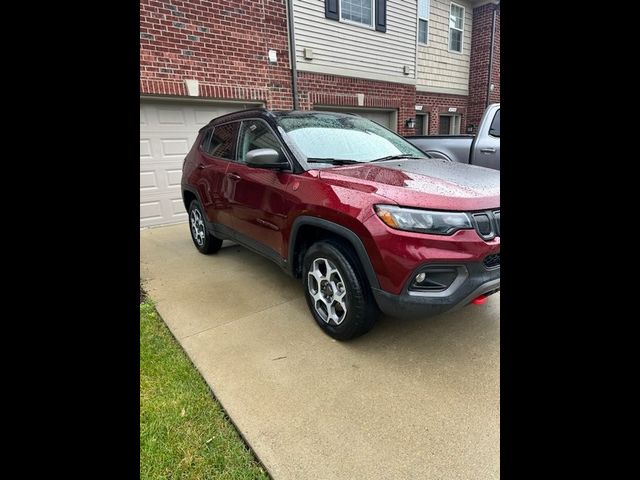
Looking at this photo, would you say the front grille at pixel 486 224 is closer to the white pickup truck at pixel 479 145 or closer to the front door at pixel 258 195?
the front door at pixel 258 195

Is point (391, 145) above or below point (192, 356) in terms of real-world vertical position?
above

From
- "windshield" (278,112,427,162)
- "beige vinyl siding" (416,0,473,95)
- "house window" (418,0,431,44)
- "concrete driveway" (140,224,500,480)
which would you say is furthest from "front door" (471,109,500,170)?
"house window" (418,0,431,44)

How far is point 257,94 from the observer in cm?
710

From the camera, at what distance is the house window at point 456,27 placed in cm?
1122

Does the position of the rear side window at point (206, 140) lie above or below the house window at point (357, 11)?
below

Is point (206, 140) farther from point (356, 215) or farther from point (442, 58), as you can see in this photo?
point (442, 58)

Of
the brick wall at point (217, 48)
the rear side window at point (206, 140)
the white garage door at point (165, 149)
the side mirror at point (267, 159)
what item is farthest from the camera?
the white garage door at point (165, 149)

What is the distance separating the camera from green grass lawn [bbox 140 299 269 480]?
5.70 ft

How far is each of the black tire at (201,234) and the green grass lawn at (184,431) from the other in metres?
2.25

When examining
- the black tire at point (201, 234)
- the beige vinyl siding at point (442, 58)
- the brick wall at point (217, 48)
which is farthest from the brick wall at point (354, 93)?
the black tire at point (201, 234)
